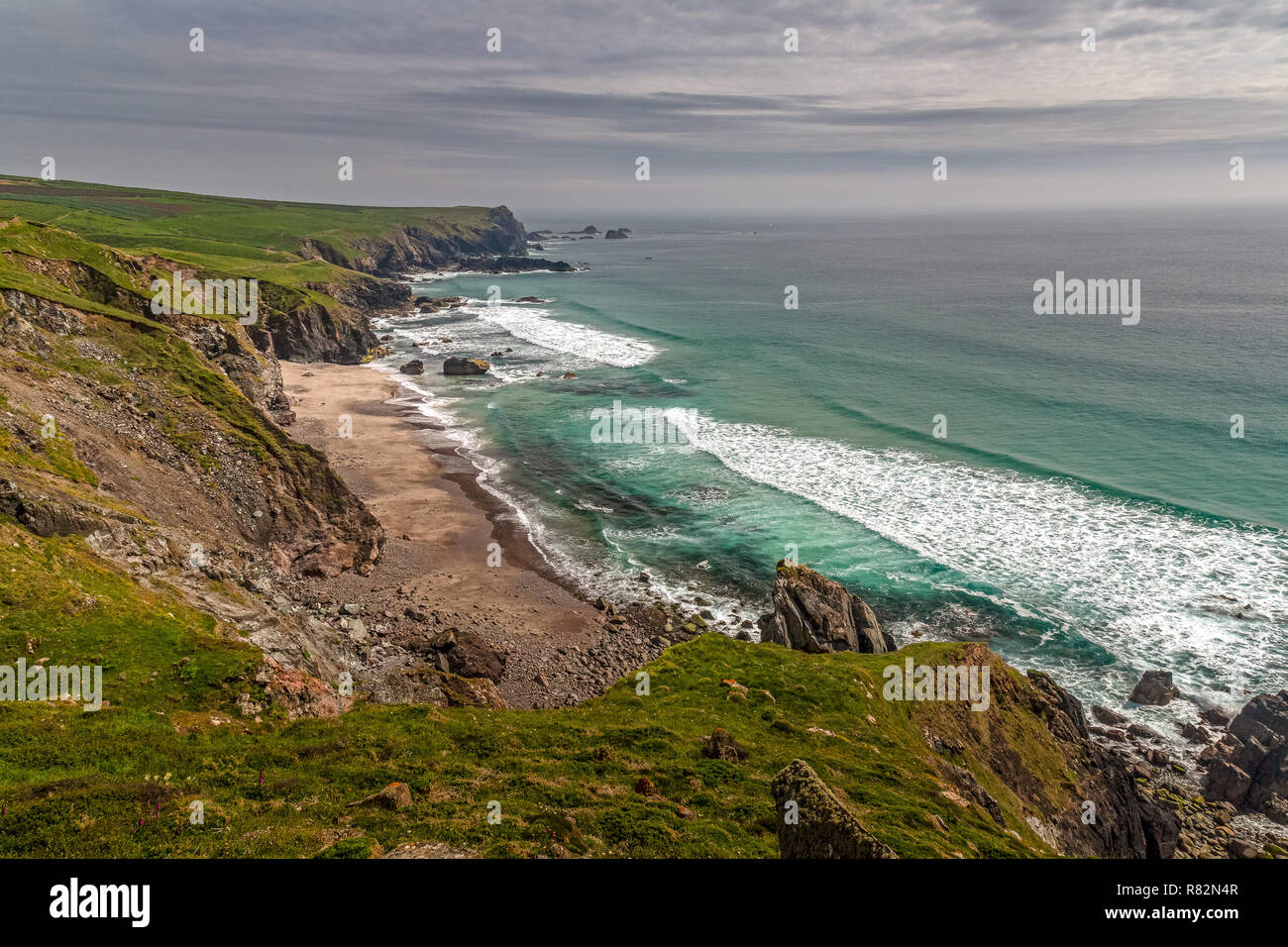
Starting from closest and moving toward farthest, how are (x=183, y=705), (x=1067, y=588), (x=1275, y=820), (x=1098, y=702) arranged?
1. (x=183, y=705)
2. (x=1275, y=820)
3. (x=1098, y=702)
4. (x=1067, y=588)

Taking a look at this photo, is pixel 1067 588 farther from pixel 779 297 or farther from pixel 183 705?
pixel 779 297

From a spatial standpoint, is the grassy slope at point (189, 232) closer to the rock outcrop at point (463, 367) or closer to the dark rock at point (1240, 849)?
the rock outcrop at point (463, 367)

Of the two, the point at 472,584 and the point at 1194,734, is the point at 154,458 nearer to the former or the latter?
the point at 472,584

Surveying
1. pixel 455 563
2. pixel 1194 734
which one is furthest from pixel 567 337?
pixel 1194 734

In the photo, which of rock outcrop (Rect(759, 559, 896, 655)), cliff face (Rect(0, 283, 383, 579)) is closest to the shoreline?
cliff face (Rect(0, 283, 383, 579))

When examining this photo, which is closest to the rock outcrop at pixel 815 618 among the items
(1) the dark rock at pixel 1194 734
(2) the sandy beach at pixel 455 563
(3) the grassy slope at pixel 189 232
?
(2) the sandy beach at pixel 455 563
